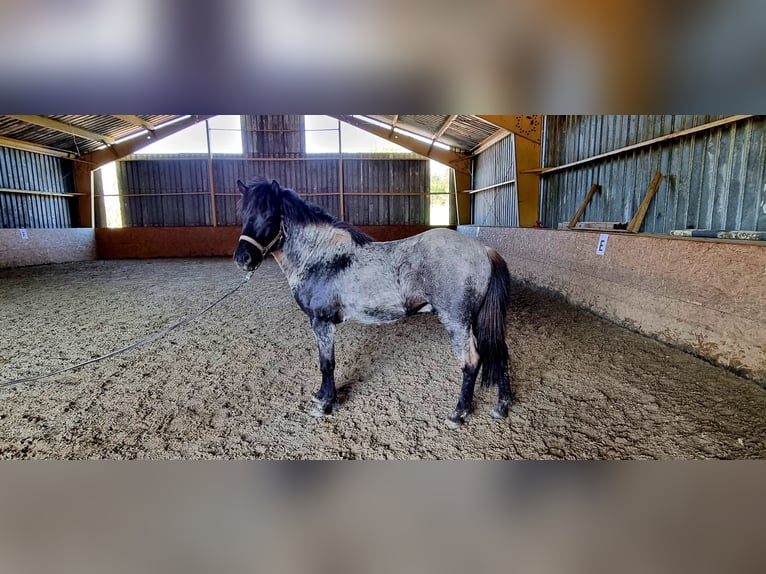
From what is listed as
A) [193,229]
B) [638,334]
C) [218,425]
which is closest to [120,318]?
[218,425]

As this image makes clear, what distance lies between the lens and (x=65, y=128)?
1102cm

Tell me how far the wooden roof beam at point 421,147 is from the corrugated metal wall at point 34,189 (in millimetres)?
10083

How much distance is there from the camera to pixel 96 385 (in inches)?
Result: 117

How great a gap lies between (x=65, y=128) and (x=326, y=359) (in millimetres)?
13218

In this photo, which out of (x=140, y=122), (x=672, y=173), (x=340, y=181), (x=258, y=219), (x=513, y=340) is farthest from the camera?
(x=340, y=181)

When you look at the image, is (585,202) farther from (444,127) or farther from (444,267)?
(444,267)

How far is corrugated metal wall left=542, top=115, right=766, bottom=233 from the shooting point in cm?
470

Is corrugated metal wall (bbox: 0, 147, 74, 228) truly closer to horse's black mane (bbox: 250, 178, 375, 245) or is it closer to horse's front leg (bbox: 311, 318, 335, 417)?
horse's black mane (bbox: 250, 178, 375, 245)

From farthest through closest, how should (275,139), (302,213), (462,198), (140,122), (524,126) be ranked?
(275,139) → (462,198) → (140,122) → (524,126) → (302,213)

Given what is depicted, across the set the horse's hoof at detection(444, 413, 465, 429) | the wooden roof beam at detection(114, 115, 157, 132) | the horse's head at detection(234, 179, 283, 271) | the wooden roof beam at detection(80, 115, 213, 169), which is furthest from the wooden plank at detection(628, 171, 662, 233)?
the wooden roof beam at detection(114, 115, 157, 132)

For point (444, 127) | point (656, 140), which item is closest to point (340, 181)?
point (444, 127)

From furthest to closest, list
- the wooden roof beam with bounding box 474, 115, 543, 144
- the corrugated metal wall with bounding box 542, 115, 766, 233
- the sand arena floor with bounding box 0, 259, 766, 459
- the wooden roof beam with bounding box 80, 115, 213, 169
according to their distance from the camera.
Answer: the wooden roof beam with bounding box 80, 115, 213, 169 → the wooden roof beam with bounding box 474, 115, 543, 144 → the corrugated metal wall with bounding box 542, 115, 766, 233 → the sand arena floor with bounding box 0, 259, 766, 459

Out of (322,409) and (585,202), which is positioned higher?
(585,202)

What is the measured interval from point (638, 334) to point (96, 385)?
497 cm
